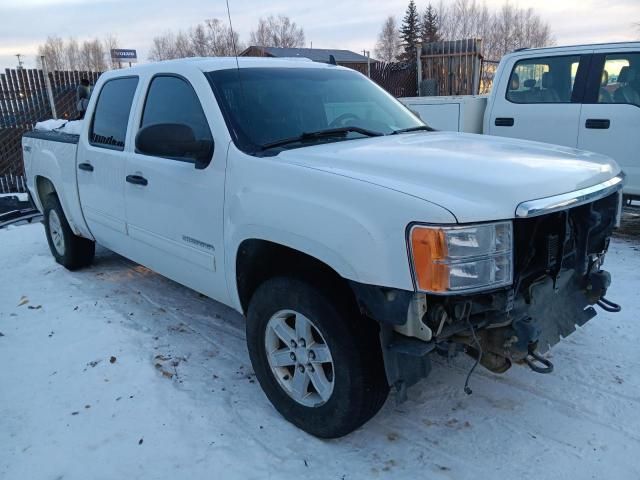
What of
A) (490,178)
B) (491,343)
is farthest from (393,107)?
(491,343)

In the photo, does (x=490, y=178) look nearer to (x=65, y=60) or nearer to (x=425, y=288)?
(x=425, y=288)

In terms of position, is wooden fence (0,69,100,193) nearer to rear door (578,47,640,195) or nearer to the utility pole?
the utility pole

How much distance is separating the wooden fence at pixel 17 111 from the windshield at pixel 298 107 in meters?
9.81

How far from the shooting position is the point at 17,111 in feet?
39.8

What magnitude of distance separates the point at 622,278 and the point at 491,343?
2.84 m

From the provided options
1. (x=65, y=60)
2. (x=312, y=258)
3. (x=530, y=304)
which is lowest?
(x=530, y=304)

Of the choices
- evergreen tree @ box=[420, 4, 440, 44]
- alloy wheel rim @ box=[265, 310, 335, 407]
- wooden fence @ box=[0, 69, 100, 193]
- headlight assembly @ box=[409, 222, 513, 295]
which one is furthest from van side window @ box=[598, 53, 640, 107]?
evergreen tree @ box=[420, 4, 440, 44]

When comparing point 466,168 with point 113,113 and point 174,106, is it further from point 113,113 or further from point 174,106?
point 113,113

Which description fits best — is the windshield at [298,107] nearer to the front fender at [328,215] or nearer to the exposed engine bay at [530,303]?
the front fender at [328,215]

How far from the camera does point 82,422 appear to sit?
2.91 meters

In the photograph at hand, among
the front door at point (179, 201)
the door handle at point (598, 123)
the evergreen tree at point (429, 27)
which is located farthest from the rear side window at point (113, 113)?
the evergreen tree at point (429, 27)

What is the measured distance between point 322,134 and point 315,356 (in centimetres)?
132

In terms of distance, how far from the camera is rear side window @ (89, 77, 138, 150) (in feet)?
13.3

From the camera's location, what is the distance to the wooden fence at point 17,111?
11805 mm
